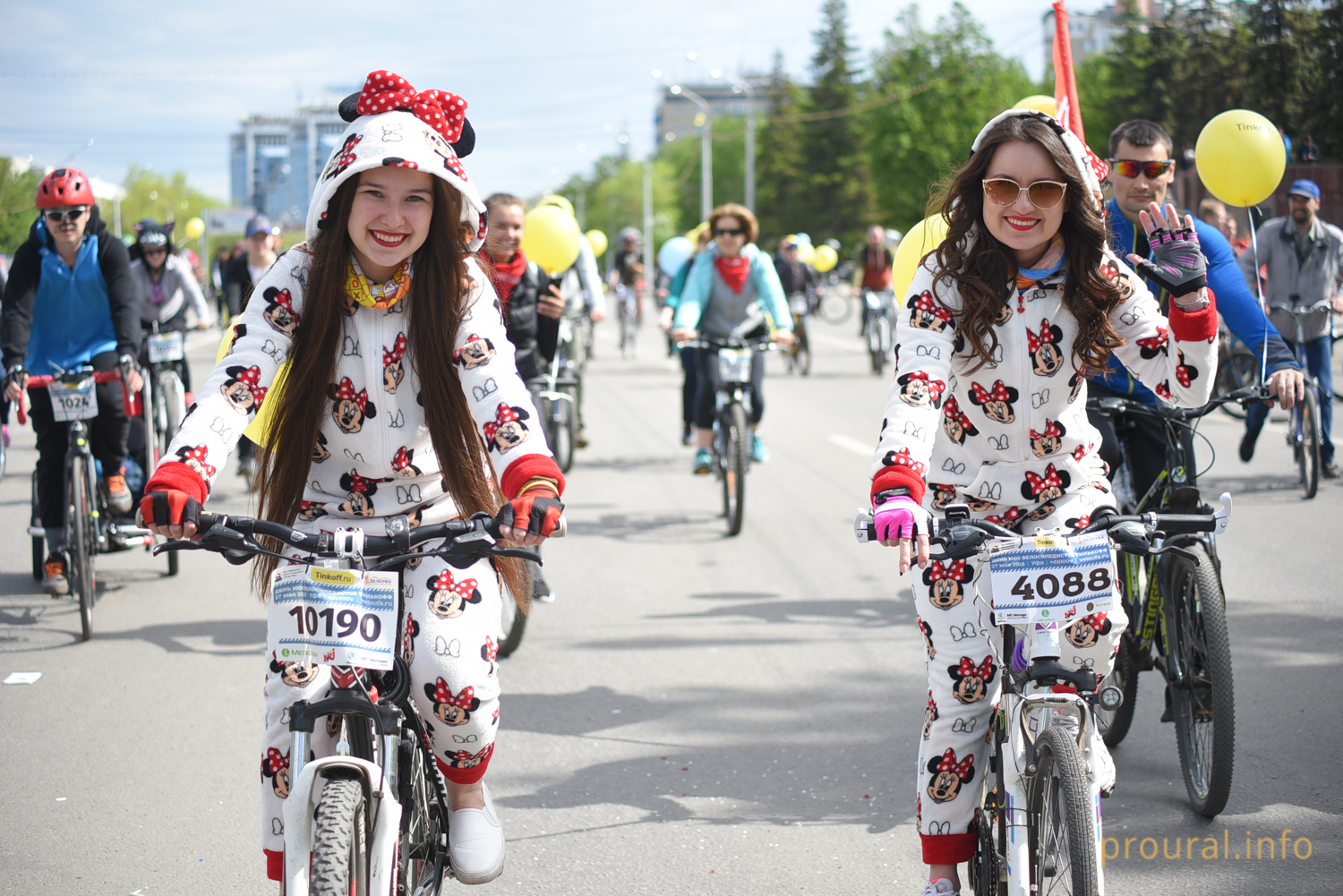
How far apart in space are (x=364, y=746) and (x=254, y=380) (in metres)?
0.87

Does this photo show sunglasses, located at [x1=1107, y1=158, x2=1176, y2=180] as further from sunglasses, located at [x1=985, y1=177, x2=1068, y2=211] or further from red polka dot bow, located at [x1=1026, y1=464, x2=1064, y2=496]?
red polka dot bow, located at [x1=1026, y1=464, x2=1064, y2=496]

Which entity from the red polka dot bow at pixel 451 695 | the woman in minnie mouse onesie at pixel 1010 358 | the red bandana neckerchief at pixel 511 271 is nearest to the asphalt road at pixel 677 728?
the woman in minnie mouse onesie at pixel 1010 358

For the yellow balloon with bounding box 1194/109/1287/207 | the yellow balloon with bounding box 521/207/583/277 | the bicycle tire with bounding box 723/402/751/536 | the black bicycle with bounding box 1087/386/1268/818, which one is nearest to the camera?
the black bicycle with bounding box 1087/386/1268/818

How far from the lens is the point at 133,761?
4.59 m

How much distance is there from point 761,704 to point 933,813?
217 centimetres

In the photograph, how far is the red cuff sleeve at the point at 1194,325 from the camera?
3041mm

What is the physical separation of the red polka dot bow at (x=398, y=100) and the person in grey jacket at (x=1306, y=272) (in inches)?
328

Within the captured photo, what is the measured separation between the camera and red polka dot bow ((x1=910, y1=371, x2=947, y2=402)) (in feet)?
9.50

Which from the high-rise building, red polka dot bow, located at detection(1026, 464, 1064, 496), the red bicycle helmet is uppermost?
the high-rise building

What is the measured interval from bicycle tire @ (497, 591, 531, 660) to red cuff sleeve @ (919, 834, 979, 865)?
309cm

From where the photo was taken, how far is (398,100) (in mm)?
3064

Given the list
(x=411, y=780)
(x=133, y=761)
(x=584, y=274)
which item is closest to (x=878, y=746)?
(x=411, y=780)

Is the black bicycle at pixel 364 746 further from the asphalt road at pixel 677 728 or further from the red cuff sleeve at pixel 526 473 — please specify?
the asphalt road at pixel 677 728

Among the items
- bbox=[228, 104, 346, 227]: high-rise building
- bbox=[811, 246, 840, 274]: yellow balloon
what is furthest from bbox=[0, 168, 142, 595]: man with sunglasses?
bbox=[811, 246, 840, 274]: yellow balloon
